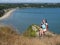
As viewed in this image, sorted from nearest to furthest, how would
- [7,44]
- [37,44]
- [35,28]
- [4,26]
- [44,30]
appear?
[7,44] < [37,44] < [4,26] < [44,30] < [35,28]

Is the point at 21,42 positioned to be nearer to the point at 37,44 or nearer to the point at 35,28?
the point at 37,44

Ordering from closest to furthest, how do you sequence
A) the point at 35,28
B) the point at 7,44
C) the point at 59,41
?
the point at 7,44, the point at 59,41, the point at 35,28

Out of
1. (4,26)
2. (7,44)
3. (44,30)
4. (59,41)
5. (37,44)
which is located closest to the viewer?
(7,44)

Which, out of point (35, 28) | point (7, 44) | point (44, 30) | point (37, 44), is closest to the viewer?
point (7, 44)

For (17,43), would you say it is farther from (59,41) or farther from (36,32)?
(36,32)

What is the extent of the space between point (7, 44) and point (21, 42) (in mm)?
490

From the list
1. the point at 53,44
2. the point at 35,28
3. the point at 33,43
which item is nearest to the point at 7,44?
the point at 33,43

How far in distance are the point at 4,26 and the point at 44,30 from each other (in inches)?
125

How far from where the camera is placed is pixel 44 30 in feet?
51.2

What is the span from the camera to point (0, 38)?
10242 mm

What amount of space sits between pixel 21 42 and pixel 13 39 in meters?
0.27

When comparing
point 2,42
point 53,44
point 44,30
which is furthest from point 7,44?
point 44,30

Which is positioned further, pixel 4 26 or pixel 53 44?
pixel 4 26

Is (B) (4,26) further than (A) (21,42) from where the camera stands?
Yes
